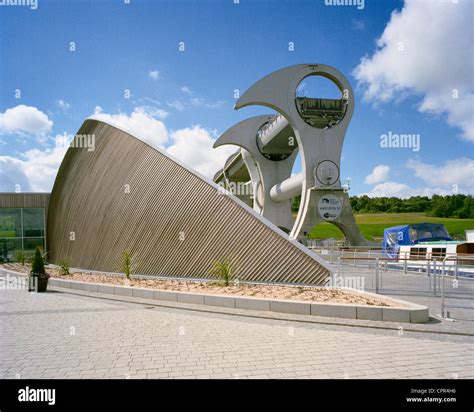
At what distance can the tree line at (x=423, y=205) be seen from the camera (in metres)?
66.5

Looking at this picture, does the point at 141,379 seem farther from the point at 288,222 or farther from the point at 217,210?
the point at 288,222

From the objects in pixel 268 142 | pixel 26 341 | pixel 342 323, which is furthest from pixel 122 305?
pixel 268 142

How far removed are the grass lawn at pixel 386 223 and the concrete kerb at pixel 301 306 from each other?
46101mm

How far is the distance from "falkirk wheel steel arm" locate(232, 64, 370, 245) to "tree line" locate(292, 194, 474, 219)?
47.1 m

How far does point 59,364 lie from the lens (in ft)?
16.7

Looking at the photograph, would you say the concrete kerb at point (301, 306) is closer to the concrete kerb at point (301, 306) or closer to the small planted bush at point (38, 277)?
the concrete kerb at point (301, 306)

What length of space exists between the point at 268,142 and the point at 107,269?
28471 mm

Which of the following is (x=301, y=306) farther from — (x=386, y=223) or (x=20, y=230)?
(x=386, y=223)

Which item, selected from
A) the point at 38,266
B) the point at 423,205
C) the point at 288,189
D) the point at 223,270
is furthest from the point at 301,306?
the point at 423,205

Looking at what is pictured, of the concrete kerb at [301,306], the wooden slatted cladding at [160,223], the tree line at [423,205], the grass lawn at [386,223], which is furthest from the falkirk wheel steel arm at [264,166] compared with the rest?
the tree line at [423,205]

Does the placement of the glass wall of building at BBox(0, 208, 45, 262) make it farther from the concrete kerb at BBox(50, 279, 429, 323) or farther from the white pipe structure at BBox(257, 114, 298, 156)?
the white pipe structure at BBox(257, 114, 298, 156)

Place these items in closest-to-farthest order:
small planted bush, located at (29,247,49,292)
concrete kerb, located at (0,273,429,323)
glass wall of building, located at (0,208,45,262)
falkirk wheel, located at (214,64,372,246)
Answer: concrete kerb, located at (0,273,429,323), small planted bush, located at (29,247,49,292), glass wall of building, located at (0,208,45,262), falkirk wheel, located at (214,64,372,246)

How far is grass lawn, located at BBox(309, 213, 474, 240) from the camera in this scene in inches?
2216

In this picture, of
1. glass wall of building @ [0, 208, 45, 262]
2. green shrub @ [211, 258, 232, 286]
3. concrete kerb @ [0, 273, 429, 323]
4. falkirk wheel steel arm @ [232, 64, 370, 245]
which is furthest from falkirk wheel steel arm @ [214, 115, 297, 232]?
concrete kerb @ [0, 273, 429, 323]
